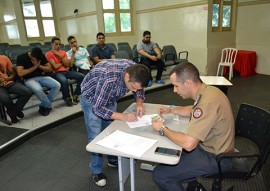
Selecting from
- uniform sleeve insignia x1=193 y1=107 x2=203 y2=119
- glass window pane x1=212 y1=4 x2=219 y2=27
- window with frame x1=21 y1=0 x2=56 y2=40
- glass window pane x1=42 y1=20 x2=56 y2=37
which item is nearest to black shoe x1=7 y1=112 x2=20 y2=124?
uniform sleeve insignia x1=193 y1=107 x2=203 y2=119

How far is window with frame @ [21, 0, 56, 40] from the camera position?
28.6ft

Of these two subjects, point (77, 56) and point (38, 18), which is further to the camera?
point (38, 18)

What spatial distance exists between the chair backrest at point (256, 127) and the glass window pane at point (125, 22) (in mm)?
6699

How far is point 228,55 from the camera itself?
19.9 ft

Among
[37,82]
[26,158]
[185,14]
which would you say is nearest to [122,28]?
[185,14]

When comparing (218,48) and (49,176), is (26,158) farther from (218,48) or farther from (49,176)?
(218,48)

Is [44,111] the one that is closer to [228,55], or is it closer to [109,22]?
[228,55]

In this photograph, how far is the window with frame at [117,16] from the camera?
24.6 ft

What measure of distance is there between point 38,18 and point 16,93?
683 centimetres

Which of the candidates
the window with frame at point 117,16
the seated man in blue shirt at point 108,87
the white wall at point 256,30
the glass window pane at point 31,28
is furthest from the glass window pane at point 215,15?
the glass window pane at point 31,28

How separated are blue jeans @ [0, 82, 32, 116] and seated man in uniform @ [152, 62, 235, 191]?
2446 mm

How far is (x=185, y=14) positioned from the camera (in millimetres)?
6070

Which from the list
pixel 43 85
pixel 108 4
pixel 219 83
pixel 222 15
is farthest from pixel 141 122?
pixel 108 4

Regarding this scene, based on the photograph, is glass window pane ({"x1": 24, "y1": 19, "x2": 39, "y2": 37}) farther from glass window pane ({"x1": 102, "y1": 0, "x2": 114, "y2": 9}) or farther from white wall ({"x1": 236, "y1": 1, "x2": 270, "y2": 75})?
white wall ({"x1": 236, "y1": 1, "x2": 270, "y2": 75})
